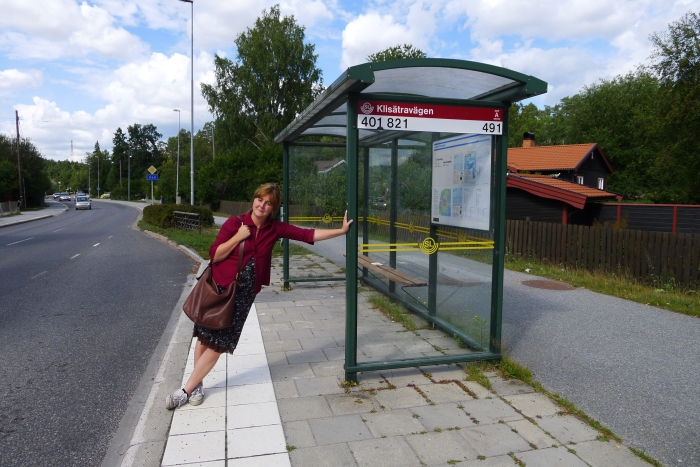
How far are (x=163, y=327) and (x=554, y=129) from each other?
60049mm

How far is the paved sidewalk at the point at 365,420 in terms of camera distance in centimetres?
310

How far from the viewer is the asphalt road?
3596 mm

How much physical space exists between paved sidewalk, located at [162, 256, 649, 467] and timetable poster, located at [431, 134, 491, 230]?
52.3 inches

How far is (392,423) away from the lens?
3531mm

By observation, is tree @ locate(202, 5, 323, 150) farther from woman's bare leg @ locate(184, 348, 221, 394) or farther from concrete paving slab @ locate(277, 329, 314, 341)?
woman's bare leg @ locate(184, 348, 221, 394)

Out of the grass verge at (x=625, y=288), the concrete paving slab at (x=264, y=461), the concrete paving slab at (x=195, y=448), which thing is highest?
the grass verge at (x=625, y=288)

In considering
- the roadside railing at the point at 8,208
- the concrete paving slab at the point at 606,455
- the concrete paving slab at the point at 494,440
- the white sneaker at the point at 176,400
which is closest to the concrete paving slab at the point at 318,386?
the white sneaker at the point at 176,400

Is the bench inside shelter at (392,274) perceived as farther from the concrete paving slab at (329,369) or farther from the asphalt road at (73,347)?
the asphalt road at (73,347)

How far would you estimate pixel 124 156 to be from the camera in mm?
116062

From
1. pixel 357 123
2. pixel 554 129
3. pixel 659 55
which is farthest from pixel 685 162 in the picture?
pixel 554 129

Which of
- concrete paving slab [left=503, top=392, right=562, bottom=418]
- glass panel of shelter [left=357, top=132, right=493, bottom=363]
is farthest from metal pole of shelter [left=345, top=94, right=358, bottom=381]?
concrete paving slab [left=503, top=392, right=562, bottom=418]

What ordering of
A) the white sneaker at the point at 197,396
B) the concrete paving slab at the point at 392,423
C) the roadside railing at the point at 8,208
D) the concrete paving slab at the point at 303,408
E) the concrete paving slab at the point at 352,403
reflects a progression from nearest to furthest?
the concrete paving slab at the point at 392,423
the concrete paving slab at the point at 303,408
the concrete paving slab at the point at 352,403
the white sneaker at the point at 197,396
the roadside railing at the point at 8,208

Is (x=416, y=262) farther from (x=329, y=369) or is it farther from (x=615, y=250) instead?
(x=615, y=250)

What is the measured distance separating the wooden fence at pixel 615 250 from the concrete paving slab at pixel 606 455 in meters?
6.34
